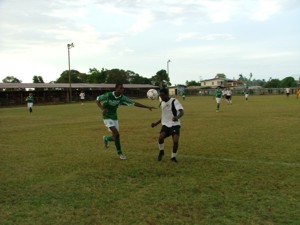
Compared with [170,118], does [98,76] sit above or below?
above

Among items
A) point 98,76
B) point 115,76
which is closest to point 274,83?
point 115,76

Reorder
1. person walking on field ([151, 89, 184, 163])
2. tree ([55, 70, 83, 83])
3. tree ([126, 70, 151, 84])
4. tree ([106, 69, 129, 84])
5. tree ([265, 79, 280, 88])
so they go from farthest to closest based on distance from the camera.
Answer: tree ([265, 79, 280, 88]) → tree ([126, 70, 151, 84]) → tree ([55, 70, 83, 83]) → tree ([106, 69, 129, 84]) → person walking on field ([151, 89, 184, 163])

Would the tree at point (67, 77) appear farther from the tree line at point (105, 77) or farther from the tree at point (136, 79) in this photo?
the tree at point (136, 79)

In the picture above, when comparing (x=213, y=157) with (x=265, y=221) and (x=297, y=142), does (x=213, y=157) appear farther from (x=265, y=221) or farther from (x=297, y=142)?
(x=265, y=221)

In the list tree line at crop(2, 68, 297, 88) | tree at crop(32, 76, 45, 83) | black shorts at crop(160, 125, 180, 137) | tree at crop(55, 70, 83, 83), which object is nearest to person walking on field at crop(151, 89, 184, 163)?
black shorts at crop(160, 125, 180, 137)

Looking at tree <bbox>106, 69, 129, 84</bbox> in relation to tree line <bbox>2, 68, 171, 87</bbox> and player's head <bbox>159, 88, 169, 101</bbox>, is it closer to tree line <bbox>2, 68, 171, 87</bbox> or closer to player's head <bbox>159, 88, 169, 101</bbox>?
tree line <bbox>2, 68, 171, 87</bbox>

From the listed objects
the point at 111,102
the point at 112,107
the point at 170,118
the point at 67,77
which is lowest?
the point at 170,118

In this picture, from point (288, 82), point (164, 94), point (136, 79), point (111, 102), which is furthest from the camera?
point (288, 82)

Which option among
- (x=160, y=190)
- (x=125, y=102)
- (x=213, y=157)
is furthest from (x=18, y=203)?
(x=213, y=157)

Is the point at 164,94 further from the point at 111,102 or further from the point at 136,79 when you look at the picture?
the point at 136,79

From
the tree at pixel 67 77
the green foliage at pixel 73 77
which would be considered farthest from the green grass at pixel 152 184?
the green foliage at pixel 73 77

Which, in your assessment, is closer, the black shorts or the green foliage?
the black shorts

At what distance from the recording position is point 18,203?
5.73 m

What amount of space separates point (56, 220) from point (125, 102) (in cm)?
476
